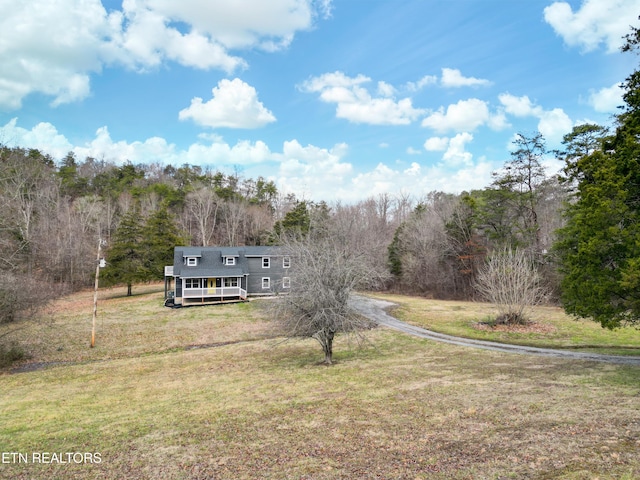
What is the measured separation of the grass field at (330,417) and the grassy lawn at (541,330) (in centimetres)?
457

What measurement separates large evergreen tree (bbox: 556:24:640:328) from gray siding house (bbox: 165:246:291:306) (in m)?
26.9

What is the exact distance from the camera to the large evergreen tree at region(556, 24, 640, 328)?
11.6 m

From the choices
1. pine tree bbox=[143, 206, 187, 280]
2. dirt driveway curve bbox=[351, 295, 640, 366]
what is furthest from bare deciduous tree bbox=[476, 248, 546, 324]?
pine tree bbox=[143, 206, 187, 280]

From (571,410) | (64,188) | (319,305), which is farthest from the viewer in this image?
(64,188)

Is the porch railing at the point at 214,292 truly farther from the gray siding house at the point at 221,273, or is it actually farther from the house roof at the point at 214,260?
the house roof at the point at 214,260

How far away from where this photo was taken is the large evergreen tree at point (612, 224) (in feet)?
38.0

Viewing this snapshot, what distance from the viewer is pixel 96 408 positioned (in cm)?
1304

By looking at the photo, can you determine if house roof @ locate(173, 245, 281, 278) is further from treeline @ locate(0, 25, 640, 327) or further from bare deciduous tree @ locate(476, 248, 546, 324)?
bare deciduous tree @ locate(476, 248, 546, 324)

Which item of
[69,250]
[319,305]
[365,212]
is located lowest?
[319,305]

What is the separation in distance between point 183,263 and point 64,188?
4091 cm

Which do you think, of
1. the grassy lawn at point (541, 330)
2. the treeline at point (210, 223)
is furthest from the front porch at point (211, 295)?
the grassy lawn at point (541, 330)

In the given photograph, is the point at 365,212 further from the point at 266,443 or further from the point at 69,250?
the point at 266,443

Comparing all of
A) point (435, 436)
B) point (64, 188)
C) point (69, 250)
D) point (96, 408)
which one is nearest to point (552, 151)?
point (435, 436)

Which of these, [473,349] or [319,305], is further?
[473,349]
